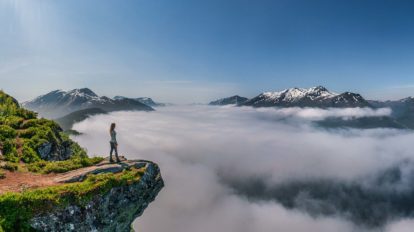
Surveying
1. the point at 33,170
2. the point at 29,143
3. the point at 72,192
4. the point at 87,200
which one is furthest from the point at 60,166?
the point at 29,143

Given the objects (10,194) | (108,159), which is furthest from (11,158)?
(10,194)

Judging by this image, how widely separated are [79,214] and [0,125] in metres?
31.2

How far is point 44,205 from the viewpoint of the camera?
22.2 meters

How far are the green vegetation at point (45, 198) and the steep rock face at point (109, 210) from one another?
373mm

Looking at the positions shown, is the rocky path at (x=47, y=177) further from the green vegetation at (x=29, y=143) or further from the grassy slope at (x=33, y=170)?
the green vegetation at (x=29, y=143)

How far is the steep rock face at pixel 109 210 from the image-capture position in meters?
22.3

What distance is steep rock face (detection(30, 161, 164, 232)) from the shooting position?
73.3 feet

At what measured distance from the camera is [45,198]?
2238 centimetres

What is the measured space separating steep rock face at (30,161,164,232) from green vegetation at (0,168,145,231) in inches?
14.7

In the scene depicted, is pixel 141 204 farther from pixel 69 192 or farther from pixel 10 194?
pixel 10 194

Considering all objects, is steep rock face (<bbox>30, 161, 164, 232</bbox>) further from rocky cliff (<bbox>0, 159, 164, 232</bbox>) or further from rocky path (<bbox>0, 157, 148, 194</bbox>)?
rocky path (<bbox>0, 157, 148, 194</bbox>)

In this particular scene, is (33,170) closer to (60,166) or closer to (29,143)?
(60,166)

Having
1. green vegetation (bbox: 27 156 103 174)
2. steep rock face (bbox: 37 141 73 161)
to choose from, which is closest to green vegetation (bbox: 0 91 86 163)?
steep rock face (bbox: 37 141 73 161)

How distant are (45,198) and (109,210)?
19.5 feet
